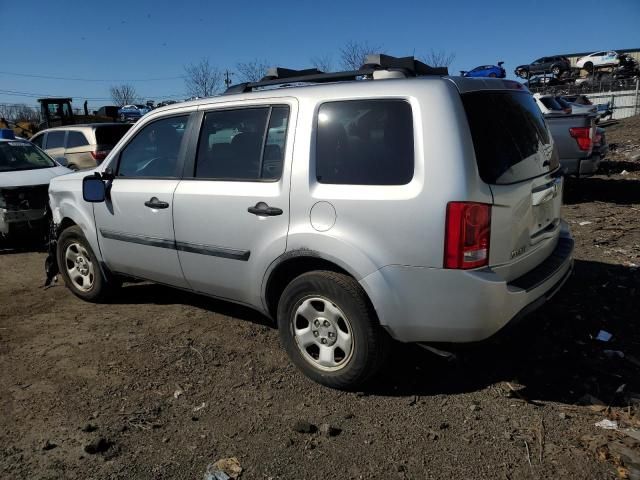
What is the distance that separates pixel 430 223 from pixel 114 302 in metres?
3.56

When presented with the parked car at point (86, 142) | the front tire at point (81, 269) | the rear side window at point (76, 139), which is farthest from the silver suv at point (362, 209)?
the rear side window at point (76, 139)

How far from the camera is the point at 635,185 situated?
34.2 feet

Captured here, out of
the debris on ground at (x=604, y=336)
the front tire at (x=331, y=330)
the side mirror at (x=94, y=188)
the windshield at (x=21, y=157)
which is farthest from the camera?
the windshield at (x=21, y=157)

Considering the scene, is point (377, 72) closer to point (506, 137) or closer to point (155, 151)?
point (506, 137)

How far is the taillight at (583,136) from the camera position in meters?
8.55

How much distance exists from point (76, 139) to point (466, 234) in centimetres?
1127

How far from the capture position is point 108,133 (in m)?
11.7

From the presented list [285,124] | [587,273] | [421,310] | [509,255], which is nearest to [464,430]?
[421,310]

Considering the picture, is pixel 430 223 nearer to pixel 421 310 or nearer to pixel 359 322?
pixel 421 310

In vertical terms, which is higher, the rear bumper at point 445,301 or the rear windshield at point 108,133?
the rear windshield at point 108,133

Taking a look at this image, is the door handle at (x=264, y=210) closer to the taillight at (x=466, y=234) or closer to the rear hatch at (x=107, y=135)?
the taillight at (x=466, y=234)

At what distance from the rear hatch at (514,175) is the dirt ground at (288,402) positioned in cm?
54

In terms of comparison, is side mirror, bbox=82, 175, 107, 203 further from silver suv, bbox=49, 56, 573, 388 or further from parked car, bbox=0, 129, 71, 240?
parked car, bbox=0, 129, 71, 240

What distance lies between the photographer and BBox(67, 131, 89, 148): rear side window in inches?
458
